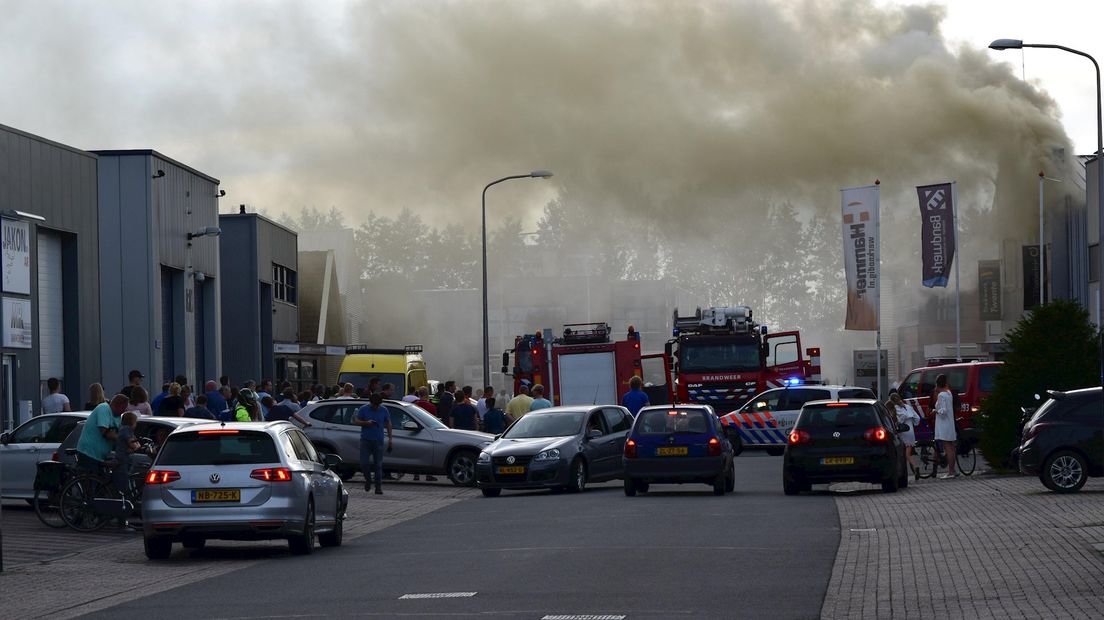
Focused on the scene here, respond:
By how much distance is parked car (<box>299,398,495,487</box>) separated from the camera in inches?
1151

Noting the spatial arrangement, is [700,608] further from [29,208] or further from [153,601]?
[29,208]

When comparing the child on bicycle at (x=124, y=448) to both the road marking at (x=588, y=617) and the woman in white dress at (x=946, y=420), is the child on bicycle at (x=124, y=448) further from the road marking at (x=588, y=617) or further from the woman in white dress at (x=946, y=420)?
the woman in white dress at (x=946, y=420)

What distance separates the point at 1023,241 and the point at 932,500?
37630mm

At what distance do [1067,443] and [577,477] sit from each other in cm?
785

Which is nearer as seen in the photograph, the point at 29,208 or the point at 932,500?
the point at 932,500

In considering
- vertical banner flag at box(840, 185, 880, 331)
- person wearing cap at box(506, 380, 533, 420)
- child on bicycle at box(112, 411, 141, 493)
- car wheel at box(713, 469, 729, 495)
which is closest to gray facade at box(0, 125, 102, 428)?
person wearing cap at box(506, 380, 533, 420)

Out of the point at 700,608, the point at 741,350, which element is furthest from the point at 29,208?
the point at 700,608

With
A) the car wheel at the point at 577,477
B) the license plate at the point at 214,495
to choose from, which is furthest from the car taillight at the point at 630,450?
the license plate at the point at 214,495

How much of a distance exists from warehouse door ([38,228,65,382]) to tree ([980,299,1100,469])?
20.2 m

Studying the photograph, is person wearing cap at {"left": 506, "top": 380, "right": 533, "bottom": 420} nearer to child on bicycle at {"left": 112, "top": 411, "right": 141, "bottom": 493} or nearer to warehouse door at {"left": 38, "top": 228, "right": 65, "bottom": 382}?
warehouse door at {"left": 38, "top": 228, "right": 65, "bottom": 382}

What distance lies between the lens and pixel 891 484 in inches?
982

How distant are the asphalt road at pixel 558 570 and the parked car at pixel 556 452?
3.26 m

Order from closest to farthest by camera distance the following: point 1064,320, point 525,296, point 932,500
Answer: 1. point 932,500
2. point 1064,320
3. point 525,296

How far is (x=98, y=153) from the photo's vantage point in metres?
39.9
